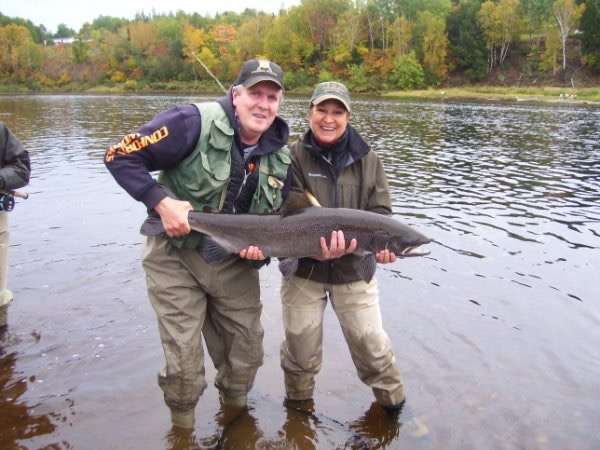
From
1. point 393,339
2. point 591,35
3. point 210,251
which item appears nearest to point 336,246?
point 210,251

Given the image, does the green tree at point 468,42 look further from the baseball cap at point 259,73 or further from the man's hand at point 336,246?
the baseball cap at point 259,73

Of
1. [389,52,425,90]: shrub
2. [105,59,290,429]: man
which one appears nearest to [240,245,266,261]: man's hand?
[105,59,290,429]: man

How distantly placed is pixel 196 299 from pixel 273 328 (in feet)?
10.2

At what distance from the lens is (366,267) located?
4508mm

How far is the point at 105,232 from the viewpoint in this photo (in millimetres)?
11531

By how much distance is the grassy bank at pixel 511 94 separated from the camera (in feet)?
190

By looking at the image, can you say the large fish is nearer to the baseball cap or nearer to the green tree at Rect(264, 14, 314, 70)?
the baseball cap

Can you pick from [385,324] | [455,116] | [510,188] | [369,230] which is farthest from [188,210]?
[455,116]

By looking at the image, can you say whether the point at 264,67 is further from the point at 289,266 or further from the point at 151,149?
the point at 289,266

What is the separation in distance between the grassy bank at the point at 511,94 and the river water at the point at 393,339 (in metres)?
48.6

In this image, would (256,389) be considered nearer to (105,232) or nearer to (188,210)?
(188,210)

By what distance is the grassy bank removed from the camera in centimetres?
5806

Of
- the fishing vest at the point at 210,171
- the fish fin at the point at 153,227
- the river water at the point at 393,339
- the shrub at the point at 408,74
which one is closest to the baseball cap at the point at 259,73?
the fishing vest at the point at 210,171

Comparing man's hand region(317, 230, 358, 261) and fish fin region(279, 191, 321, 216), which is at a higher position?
fish fin region(279, 191, 321, 216)
